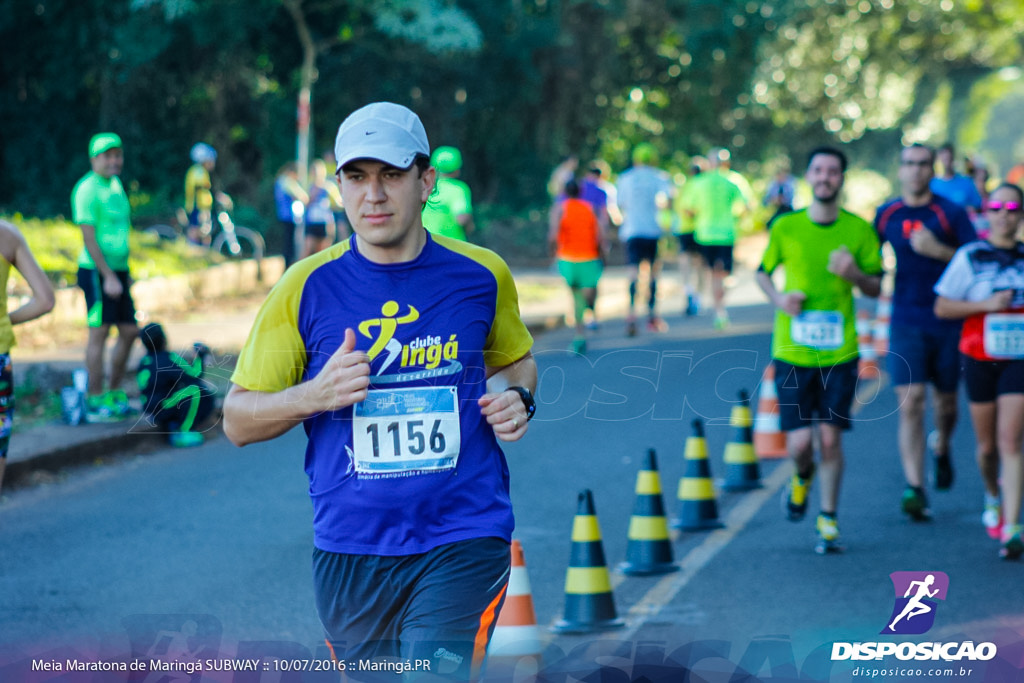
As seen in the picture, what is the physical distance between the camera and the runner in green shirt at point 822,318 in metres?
7.55

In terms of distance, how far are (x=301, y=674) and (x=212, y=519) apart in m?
3.66

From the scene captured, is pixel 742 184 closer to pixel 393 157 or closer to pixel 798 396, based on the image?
pixel 798 396

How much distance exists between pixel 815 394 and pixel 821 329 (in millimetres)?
392

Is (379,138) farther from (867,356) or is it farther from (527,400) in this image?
(867,356)

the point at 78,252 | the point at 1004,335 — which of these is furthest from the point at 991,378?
the point at 78,252

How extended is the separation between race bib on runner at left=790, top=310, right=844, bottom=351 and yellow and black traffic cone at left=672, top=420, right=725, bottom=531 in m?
0.84

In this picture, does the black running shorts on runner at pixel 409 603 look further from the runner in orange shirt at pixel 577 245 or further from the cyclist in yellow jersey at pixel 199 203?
the cyclist in yellow jersey at pixel 199 203

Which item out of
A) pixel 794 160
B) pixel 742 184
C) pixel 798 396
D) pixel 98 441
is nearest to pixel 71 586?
pixel 98 441

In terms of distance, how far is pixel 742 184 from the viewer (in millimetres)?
18234

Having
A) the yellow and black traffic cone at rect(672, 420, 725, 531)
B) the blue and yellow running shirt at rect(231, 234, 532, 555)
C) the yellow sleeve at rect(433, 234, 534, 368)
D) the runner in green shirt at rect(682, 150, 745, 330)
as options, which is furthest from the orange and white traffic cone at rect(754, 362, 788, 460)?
the blue and yellow running shirt at rect(231, 234, 532, 555)

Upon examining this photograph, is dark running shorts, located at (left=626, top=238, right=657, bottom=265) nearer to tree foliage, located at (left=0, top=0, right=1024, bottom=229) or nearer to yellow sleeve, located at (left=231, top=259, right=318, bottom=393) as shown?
tree foliage, located at (left=0, top=0, right=1024, bottom=229)

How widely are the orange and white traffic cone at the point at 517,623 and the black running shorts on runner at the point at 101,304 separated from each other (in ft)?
19.5

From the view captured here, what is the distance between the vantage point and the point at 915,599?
21.0ft

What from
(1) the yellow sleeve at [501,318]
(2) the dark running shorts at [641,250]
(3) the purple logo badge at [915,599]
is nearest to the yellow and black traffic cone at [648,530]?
(3) the purple logo badge at [915,599]
